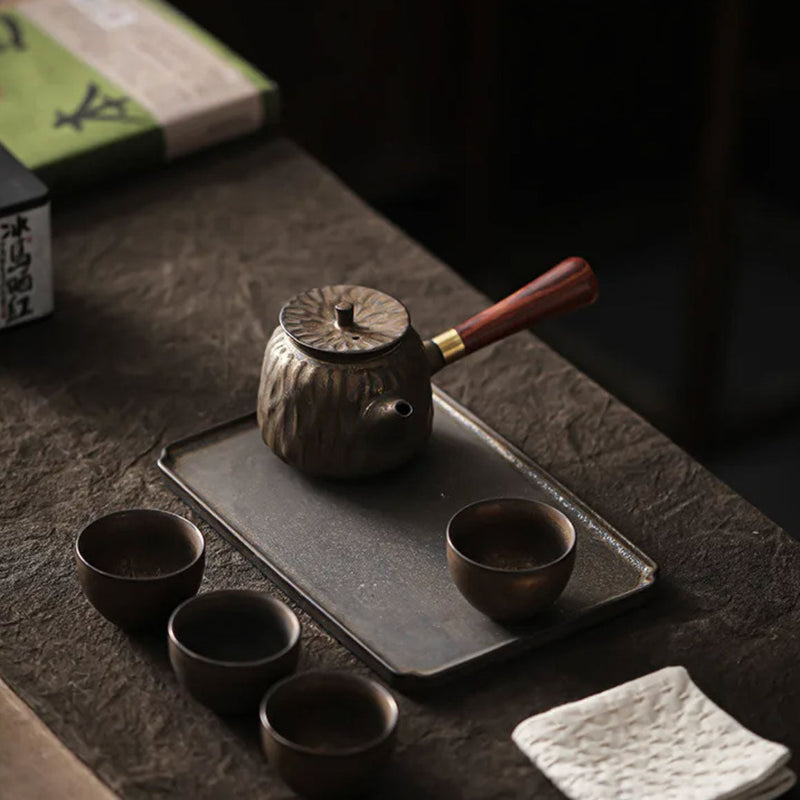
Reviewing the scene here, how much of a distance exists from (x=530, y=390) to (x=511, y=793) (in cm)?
54

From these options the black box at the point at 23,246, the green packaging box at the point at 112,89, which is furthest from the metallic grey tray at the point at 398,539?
the green packaging box at the point at 112,89

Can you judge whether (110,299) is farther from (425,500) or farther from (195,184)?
(425,500)

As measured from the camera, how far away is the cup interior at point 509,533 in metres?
1.35

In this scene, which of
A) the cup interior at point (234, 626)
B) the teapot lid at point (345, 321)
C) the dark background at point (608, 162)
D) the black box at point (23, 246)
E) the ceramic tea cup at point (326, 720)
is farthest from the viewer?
the dark background at point (608, 162)

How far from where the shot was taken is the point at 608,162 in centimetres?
352

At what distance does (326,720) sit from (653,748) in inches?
9.6

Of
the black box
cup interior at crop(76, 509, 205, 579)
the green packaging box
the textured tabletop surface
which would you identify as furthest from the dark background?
cup interior at crop(76, 509, 205, 579)

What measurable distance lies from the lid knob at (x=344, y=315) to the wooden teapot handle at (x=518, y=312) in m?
0.10

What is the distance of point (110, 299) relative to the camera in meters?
1.79

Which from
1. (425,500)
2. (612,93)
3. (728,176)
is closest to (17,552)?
(425,500)

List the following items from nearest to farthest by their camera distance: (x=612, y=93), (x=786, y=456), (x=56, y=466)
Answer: (x=56, y=466) → (x=786, y=456) → (x=612, y=93)

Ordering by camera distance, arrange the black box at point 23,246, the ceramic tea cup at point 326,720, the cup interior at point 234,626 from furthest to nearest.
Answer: the black box at point 23,246
the cup interior at point 234,626
the ceramic tea cup at point 326,720

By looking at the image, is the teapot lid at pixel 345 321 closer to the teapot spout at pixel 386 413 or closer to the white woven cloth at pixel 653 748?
the teapot spout at pixel 386 413

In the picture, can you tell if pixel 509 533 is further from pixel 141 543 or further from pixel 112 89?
pixel 112 89
